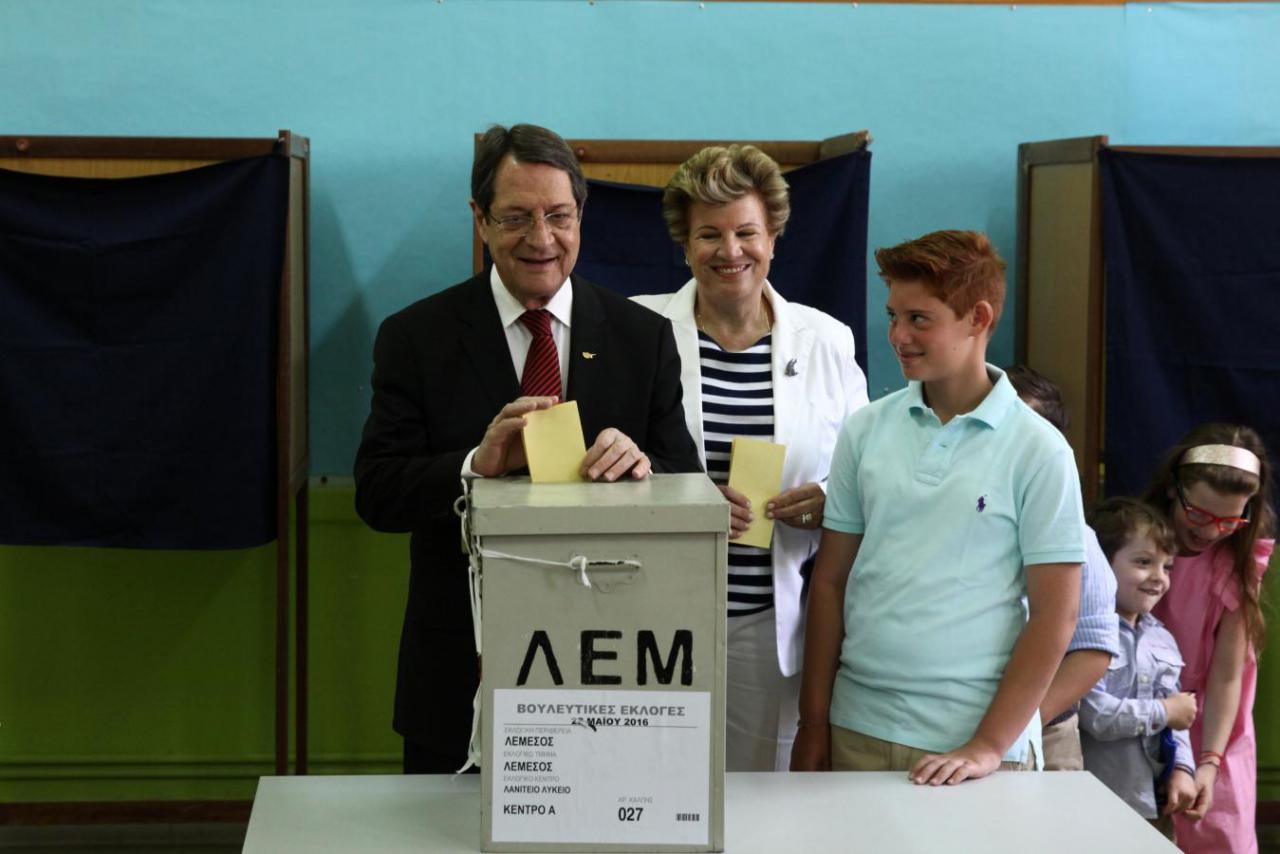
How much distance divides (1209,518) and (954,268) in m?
1.36

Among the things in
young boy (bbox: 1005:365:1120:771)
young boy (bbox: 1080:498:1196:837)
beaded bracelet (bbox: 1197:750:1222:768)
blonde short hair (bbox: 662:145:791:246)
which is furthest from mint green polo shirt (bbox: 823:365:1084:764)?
beaded bracelet (bbox: 1197:750:1222:768)

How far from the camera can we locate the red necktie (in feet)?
5.99

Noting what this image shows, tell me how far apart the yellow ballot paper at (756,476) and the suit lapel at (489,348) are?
0.45m

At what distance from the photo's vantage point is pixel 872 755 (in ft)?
5.87

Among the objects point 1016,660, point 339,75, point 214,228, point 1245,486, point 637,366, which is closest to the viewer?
point 1016,660

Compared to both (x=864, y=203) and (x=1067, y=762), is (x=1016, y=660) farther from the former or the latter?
(x=864, y=203)

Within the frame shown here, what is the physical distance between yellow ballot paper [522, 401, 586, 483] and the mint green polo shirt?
0.51 metres

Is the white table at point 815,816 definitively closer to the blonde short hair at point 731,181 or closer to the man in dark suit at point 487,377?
the man in dark suit at point 487,377

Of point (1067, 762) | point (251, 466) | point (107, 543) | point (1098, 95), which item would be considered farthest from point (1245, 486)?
point (107, 543)

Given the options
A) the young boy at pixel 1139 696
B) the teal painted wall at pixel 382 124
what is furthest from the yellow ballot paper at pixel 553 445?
the teal painted wall at pixel 382 124

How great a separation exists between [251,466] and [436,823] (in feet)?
5.93

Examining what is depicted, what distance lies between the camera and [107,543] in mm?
3096

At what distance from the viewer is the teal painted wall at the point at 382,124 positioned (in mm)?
3334

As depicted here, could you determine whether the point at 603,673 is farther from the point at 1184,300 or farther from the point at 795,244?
the point at 1184,300
